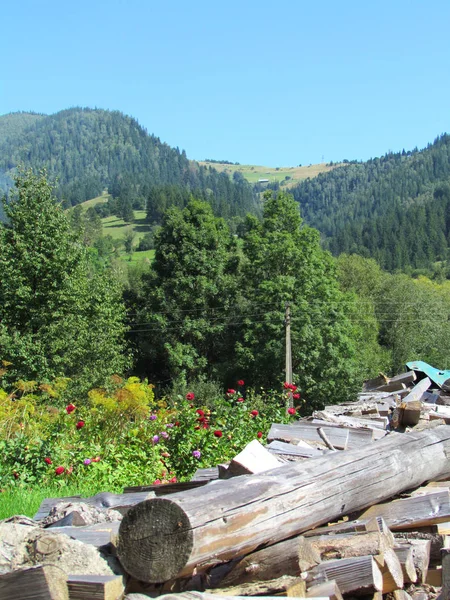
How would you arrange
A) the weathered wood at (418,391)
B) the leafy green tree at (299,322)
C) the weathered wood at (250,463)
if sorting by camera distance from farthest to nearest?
1. the leafy green tree at (299,322)
2. the weathered wood at (418,391)
3. the weathered wood at (250,463)

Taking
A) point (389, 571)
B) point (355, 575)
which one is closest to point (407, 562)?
point (389, 571)

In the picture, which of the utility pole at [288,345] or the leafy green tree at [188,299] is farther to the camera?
the leafy green tree at [188,299]

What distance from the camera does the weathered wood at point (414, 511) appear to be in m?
4.71

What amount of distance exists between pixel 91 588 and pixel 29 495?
3.36 meters

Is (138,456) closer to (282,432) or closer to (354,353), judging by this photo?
(282,432)

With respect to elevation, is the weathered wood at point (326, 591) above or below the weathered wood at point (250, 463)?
below

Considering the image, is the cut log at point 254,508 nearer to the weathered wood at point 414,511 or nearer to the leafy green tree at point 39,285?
the weathered wood at point 414,511

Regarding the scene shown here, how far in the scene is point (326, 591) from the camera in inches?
141

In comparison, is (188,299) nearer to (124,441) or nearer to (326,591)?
(124,441)

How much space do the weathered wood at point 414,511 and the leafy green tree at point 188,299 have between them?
32979mm

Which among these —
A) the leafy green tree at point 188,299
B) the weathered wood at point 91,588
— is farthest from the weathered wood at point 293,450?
the leafy green tree at point 188,299

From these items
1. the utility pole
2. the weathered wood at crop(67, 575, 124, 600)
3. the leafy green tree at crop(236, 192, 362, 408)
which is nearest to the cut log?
the weathered wood at crop(67, 575, 124, 600)

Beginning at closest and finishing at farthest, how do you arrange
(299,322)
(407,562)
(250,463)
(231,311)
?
(407,562) < (250,463) < (299,322) < (231,311)

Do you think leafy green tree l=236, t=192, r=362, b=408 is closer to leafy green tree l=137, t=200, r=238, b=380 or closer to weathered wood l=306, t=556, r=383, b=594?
leafy green tree l=137, t=200, r=238, b=380
